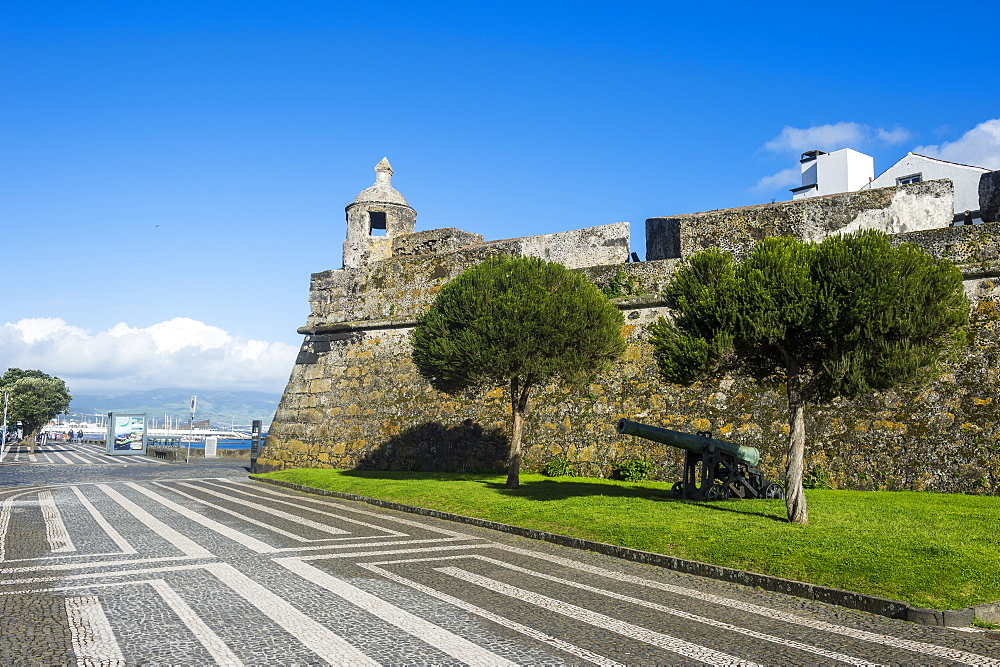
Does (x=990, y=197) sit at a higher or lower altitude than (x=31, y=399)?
higher

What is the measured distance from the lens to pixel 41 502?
644 inches

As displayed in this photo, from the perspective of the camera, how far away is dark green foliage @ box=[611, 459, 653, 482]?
18234mm

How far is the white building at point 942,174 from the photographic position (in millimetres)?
31186

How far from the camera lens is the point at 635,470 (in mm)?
18312

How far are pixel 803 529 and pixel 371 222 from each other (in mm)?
21756

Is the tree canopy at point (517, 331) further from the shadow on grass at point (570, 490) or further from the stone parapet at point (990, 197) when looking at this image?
the stone parapet at point (990, 197)

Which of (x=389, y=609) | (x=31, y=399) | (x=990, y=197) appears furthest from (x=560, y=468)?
(x=31, y=399)

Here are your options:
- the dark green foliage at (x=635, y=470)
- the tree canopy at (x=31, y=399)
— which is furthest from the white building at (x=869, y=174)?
the tree canopy at (x=31, y=399)

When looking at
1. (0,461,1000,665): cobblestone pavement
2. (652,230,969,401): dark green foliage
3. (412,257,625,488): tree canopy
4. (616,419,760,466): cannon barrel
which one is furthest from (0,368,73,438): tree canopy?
(652,230,969,401): dark green foliage

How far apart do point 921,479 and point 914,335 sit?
19.2 feet

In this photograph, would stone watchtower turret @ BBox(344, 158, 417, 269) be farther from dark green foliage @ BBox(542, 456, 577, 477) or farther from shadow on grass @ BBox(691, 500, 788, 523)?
shadow on grass @ BBox(691, 500, 788, 523)

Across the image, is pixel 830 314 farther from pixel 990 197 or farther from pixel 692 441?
pixel 990 197

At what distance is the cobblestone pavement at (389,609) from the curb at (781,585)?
18 cm

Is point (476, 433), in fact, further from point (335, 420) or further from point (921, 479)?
point (921, 479)
